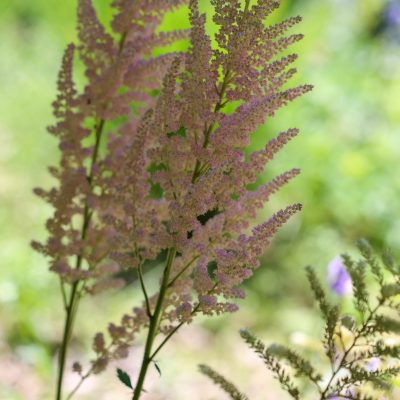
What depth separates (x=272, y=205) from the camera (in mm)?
4500

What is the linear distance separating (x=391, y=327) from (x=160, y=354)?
7.05 ft

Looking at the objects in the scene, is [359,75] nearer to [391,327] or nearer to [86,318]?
[86,318]

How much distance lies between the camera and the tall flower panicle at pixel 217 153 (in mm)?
923

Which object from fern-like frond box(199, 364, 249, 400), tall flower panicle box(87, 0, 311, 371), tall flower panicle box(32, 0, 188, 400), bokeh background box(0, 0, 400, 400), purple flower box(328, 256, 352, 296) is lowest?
fern-like frond box(199, 364, 249, 400)

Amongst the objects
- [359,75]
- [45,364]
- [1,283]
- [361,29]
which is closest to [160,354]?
[45,364]

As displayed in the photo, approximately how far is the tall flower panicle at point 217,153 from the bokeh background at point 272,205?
25.2 inches

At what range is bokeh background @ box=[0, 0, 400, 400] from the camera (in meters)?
2.74

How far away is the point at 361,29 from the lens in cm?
681

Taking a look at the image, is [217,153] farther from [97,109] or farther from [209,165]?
[97,109]

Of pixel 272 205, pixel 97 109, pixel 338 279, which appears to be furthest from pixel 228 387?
pixel 272 205

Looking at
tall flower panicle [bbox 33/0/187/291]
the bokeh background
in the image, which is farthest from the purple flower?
tall flower panicle [bbox 33/0/187/291]

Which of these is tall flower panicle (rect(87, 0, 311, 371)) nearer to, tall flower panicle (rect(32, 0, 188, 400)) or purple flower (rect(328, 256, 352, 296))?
tall flower panicle (rect(32, 0, 188, 400))

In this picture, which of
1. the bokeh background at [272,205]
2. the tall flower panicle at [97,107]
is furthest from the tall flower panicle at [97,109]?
the bokeh background at [272,205]

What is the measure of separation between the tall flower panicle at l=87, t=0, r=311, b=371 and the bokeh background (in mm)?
639
